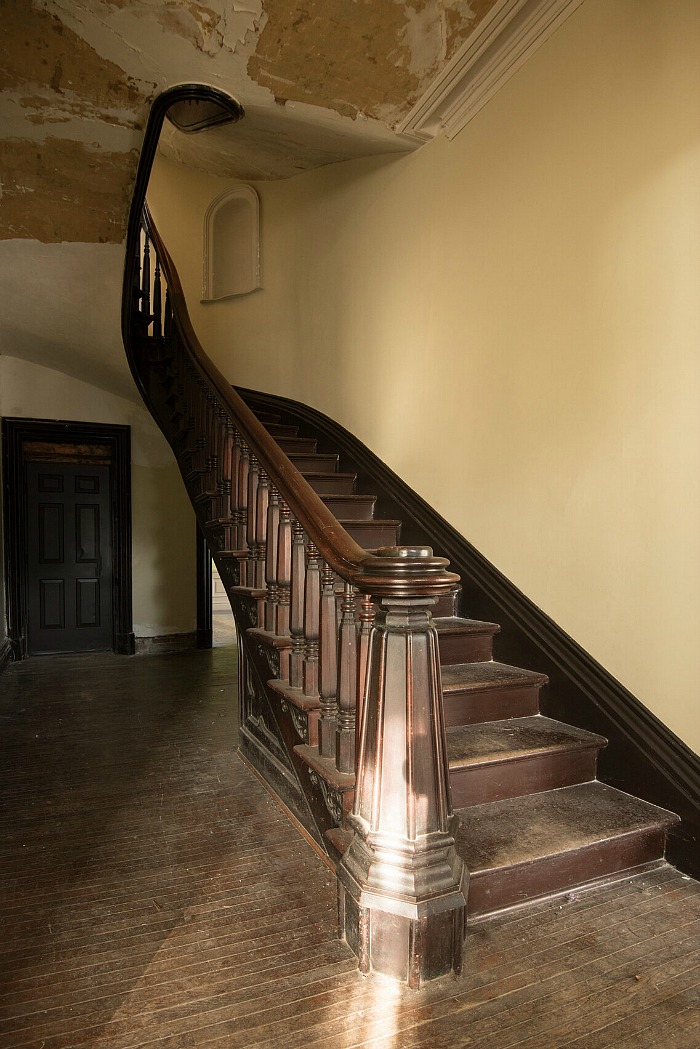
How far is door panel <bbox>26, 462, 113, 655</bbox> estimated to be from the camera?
5.51 meters

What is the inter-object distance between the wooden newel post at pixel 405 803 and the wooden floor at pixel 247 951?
0.09m

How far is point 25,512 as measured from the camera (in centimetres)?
545


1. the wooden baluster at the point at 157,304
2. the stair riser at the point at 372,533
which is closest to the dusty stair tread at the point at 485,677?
the stair riser at the point at 372,533

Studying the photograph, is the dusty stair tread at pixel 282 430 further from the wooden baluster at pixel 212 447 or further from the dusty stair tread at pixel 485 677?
the dusty stair tread at pixel 485 677

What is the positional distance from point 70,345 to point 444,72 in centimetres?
323

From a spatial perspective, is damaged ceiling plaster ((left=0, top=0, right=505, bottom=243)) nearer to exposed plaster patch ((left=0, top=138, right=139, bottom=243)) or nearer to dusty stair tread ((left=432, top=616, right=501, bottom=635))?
exposed plaster patch ((left=0, top=138, right=139, bottom=243))

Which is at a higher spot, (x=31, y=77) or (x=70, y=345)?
(x=31, y=77)

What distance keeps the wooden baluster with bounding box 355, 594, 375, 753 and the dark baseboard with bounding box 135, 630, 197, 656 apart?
4.36 meters

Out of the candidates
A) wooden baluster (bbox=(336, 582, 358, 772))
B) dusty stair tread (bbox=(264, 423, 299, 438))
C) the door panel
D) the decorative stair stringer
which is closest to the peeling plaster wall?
the decorative stair stringer

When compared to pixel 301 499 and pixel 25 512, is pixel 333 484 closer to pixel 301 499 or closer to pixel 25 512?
pixel 301 499

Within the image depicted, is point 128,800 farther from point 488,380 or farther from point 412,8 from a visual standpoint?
point 412,8

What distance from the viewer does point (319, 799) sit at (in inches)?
82.7

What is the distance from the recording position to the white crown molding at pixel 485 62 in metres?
2.58

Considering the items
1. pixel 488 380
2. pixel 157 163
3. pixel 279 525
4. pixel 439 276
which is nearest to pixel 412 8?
pixel 439 276
